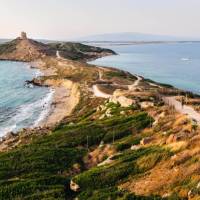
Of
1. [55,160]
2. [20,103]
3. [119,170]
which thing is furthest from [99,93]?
[119,170]

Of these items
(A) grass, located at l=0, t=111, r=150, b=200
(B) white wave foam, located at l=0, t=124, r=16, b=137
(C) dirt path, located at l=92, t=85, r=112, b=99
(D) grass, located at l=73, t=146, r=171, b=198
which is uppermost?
(D) grass, located at l=73, t=146, r=171, b=198

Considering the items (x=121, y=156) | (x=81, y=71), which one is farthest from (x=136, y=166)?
(x=81, y=71)

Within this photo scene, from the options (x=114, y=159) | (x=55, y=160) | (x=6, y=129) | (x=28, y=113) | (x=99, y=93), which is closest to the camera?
(x=114, y=159)

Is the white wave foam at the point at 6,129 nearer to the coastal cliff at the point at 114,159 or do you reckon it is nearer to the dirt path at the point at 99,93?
the coastal cliff at the point at 114,159

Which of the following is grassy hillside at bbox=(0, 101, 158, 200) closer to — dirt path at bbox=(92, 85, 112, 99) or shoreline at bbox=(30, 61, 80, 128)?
shoreline at bbox=(30, 61, 80, 128)

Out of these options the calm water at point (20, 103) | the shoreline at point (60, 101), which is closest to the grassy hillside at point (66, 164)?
the shoreline at point (60, 101)

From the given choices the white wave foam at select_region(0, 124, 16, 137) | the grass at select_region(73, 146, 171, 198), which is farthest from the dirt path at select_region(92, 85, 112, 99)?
the grass at select_region(73, 146, 171, 198)

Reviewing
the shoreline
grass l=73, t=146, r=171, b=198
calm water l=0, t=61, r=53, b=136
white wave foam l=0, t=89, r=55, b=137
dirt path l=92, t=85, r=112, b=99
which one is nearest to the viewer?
grass l=73, t=146, r=171, b=198

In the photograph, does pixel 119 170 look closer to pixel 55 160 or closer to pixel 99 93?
pixel 55 160
